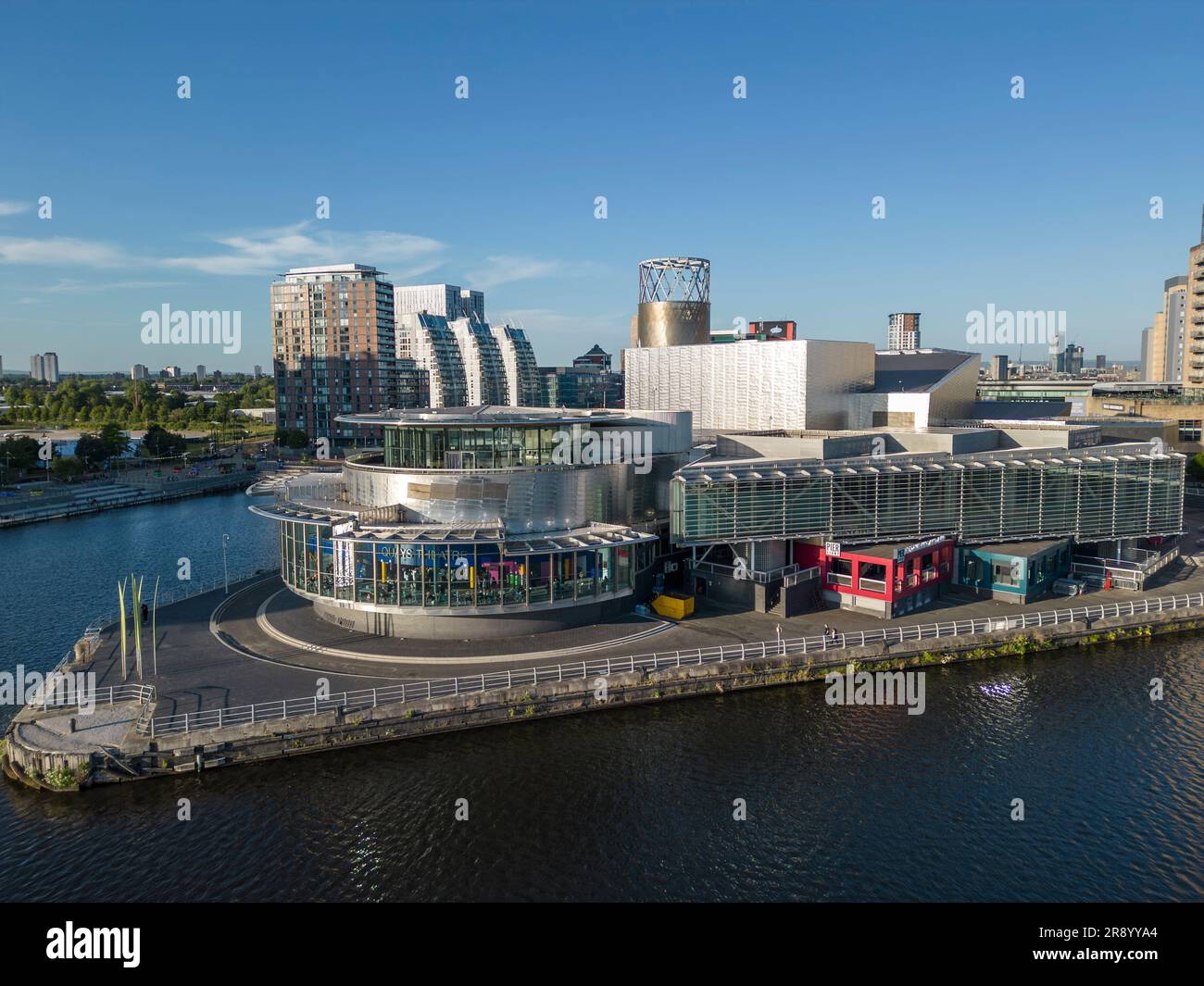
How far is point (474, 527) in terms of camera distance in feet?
146

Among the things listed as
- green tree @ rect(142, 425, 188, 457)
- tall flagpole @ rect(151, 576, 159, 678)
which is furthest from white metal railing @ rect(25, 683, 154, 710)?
green tree @ rect(142, 425, 188, 457)

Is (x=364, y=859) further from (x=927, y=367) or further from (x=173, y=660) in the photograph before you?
(x=927, y=367)

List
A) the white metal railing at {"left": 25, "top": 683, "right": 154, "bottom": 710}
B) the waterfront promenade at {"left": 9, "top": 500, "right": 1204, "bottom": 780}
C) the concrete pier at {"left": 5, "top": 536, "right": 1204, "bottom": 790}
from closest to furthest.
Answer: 1. the concrete pier at {"left": 5, "top": 536, "right": 1204, "bottom": 790}
2. the waterfront promenade at {"left": 9, "top": 500, "right": 1204, "bottom": 780}
3. the white metal railing at {"left": 25, "top": 683, "right": 154, "bottom": 710}

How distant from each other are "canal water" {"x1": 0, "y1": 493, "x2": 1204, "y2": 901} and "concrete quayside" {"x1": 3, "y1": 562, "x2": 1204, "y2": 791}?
967mm

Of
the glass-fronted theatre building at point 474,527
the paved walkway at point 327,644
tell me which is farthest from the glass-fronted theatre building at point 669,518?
the paved walkway at point 327,644

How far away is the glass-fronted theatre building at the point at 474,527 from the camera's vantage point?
43531 millimetres

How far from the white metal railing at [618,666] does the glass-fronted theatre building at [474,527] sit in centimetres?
569

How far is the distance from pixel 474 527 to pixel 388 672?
8813 mm

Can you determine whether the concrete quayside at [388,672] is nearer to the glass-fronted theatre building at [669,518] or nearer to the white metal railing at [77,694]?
the white metal railing at [77,694]

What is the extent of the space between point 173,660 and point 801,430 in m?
44.6

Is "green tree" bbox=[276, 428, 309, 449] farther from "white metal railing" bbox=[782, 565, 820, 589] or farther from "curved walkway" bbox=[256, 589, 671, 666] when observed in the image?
"white metal railing" bbox=[782, 565, 820, 589]

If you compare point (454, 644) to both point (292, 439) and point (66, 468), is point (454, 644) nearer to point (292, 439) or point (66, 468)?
point (66, 468)

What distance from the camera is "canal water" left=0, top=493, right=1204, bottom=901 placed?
26.7 m

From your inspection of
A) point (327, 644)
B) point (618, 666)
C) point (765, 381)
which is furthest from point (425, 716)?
point (765, 381)
